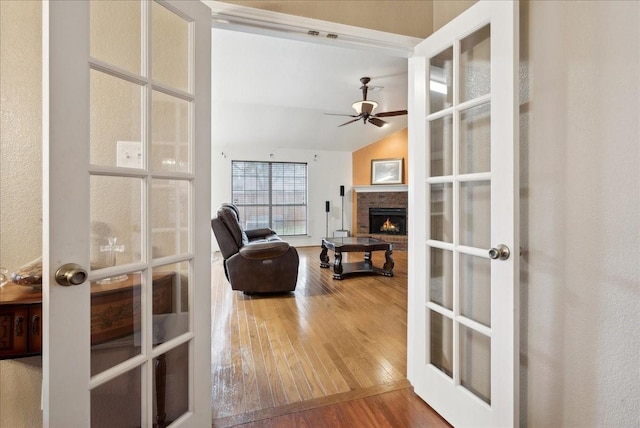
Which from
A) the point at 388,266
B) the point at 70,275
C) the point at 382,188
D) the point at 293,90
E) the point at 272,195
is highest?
the point at 293,90

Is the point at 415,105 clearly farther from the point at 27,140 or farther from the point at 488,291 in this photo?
the point at 27,140

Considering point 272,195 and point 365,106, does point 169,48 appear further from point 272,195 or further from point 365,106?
point 272,195

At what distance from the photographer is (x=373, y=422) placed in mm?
1625

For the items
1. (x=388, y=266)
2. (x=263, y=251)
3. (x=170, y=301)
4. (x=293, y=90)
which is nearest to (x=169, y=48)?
(x=170, y=301)

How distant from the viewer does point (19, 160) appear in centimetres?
133

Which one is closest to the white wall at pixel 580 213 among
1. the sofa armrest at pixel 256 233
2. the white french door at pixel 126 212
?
the white french door at pixel 126 212

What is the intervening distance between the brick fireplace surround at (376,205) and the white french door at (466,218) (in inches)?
223

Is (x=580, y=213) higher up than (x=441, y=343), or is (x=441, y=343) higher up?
(x=580, y=213)

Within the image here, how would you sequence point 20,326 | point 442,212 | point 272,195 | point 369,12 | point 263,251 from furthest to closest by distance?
1. point 272,195
2. point 263,251
3. point 369,12
4. point 442,212
5. point 20,326

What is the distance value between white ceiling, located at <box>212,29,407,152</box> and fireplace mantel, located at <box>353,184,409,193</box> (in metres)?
1.07

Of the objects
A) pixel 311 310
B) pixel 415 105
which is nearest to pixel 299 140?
pixel 311 310

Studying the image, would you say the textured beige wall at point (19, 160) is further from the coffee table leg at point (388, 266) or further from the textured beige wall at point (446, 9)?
the coffee table leg at point (388, 266)

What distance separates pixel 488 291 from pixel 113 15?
1.94 meters

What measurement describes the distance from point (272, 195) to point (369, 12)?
20.0 feet
